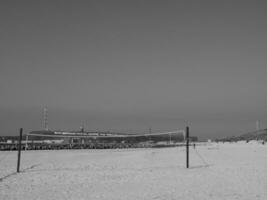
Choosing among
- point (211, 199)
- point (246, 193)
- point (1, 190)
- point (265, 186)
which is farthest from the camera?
point (265, 186)

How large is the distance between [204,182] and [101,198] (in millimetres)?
3218

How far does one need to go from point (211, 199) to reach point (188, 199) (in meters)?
0.43

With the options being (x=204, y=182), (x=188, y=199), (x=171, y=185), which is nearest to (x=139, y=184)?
(x=171, y=185)

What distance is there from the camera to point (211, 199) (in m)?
6.23

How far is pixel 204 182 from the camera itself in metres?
8.50

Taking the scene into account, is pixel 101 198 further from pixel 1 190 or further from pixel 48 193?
pixel 1 190

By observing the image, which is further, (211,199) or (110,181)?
(110,181)

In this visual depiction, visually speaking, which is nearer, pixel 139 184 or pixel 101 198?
pixel 101 198

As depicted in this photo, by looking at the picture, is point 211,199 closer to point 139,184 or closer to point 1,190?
point 139,184

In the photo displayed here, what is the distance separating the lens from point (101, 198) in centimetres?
642

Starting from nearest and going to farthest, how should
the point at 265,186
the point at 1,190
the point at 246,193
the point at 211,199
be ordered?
1. the point at 211,199
2. the point at 246,193
3. the point at 1,190
4. the point at 265,186

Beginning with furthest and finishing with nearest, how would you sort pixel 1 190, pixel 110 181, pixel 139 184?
pixel 110 181 < pixel 139 184 < pixel 1 190

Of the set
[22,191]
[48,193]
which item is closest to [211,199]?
[48,193]

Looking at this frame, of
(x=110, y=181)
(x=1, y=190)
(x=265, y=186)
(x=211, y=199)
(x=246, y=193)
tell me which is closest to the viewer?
(x=211, y=199)
